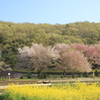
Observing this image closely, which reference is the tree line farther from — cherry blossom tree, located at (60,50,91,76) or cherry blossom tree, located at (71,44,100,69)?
cherry blossom tree, located at (71,44,100,69)

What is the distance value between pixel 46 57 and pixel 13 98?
30.6 m

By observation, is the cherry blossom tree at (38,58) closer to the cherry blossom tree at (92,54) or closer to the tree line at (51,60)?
the tree line at (51,60)

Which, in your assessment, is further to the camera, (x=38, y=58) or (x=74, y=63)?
(x=38, y=58)

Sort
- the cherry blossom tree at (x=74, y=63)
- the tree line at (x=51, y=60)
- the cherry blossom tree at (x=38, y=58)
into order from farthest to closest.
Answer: the cherry blossom tree at (x=38, y=58), the tree line at (x=51, y=60), the cherry blossom tree at (x=74, y=63)

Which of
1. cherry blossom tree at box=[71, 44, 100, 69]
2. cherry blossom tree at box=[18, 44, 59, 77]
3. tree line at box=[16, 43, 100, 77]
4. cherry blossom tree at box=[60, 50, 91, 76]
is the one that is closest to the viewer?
cherry blossom tree at box=[60, 50, 91, 76]

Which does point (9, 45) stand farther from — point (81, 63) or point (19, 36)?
point (81, 63)

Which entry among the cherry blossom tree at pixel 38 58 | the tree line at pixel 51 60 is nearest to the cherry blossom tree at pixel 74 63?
the tree line at pixel 51 60

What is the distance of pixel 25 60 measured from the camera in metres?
43.0

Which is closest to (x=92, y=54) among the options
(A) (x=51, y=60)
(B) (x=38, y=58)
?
(A) (x=51, y=60)

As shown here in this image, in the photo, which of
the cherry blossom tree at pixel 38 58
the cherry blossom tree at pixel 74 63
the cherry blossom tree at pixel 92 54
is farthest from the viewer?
the cherry blossom tree at pixel 92 54

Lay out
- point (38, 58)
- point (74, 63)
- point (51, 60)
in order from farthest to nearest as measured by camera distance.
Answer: point (51, 60), point (38, 58), point (74, 63)

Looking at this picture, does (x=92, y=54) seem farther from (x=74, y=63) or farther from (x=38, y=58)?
(x=38, y=58)

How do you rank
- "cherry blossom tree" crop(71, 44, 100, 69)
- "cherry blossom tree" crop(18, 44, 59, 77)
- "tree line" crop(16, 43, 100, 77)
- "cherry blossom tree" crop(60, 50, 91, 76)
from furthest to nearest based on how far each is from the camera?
1. "cherry blossom tree" crop(71, 44, 100, 69)
2. "cherry blossom tree" crop(18, 44, 59, 77)
3. "tree line" crop(16, 43, 100, 77)
4. "cherry blossom tree" crop(60, 50, 91, 76)

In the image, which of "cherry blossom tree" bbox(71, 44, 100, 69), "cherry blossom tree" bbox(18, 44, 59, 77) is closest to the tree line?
"cherry blossom tree" bbox(18, 44, 59, 77)
